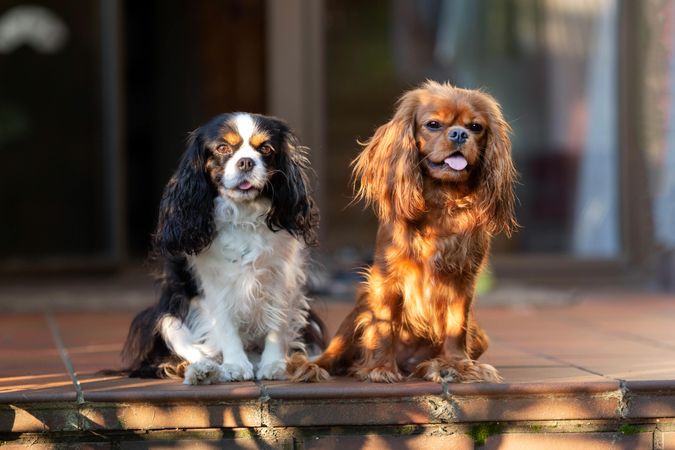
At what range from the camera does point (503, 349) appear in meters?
4.58

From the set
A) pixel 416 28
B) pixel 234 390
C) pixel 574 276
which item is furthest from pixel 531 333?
pixel 416 28

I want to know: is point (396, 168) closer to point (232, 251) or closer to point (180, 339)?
point (232, 251)

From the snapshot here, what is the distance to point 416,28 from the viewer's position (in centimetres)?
862

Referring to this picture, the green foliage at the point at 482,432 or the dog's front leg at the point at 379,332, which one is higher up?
the dog's front leg at the point at 379,332

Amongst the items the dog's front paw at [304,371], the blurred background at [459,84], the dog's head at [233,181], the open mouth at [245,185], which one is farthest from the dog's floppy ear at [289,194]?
the blurred background at [459,84]

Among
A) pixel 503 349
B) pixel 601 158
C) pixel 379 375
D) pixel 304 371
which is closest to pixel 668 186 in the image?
pixel 601 158

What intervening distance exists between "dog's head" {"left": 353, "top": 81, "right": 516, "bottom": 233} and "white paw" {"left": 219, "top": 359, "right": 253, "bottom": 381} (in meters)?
0.69

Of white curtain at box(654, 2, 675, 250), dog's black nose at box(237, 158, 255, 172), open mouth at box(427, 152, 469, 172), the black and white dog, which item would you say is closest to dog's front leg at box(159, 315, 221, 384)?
the black and white dog

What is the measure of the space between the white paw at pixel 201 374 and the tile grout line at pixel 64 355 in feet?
1.13

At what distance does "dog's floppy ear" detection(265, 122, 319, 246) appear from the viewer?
3.77 m

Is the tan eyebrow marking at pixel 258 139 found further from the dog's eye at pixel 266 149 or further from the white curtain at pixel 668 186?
the white curtain at pixel 668 186

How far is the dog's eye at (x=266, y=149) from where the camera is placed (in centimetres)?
369

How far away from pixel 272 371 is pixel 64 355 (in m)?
1.17

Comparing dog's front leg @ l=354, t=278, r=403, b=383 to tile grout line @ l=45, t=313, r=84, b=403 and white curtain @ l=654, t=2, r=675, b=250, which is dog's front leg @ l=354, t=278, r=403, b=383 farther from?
A: white curtain @ l=654, t=2, r=675, b=250
